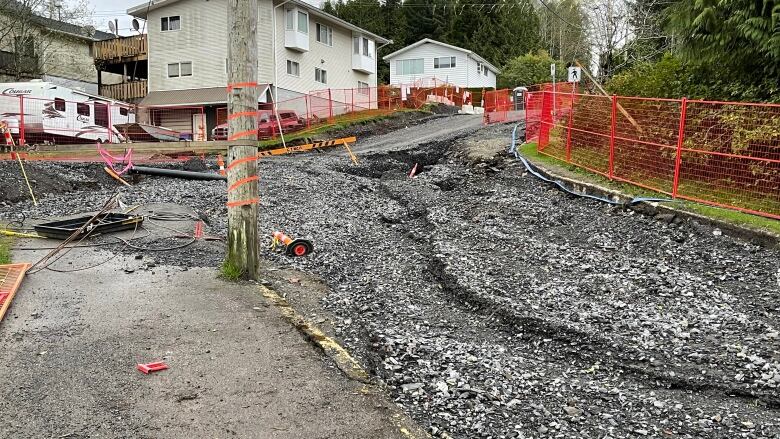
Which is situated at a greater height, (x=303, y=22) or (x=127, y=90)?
(x=303, y=22)

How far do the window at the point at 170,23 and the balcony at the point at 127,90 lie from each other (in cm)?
390

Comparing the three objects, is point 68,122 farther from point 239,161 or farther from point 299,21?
point 239,161

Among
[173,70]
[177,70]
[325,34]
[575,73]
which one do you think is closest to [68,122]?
[177,70]

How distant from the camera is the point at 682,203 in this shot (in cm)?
1025

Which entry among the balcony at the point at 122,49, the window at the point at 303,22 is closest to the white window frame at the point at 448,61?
the window at the point at 303,22

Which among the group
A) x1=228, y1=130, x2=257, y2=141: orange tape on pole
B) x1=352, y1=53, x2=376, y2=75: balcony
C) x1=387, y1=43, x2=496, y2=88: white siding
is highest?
x1=387, y1=43, x2=496, y2=88: white siding

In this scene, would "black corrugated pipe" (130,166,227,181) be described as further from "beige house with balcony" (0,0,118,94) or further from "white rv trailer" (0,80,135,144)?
"beige house with balcony" (0,0,118,94)

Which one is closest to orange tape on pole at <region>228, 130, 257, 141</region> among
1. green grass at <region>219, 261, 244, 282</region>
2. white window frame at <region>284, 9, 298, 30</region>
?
green grass at <region>219, 261, 244, 282</region>

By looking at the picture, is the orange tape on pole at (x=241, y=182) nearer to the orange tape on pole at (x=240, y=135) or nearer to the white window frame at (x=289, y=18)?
the orange tape on pole at (x=240, y=135)

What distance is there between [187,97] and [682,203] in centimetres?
3054

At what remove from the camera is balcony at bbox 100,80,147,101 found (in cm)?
3912

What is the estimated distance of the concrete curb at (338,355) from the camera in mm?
4340

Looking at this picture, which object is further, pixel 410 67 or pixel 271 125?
pixel 410 67

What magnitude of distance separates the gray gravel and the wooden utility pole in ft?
3.62
